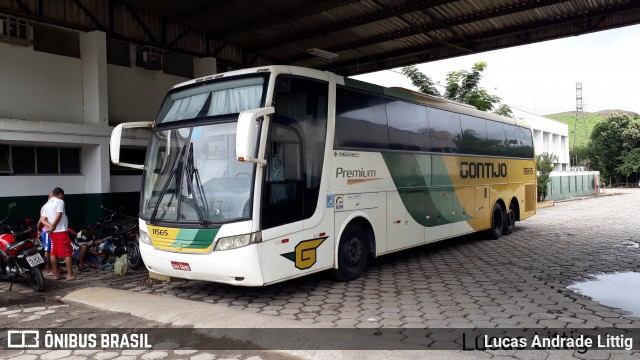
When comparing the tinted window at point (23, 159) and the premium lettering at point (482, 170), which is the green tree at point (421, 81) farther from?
the tinted window at point (23, 159)

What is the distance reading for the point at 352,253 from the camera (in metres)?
7.59

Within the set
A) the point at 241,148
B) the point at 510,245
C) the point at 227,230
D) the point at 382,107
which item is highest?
the point at 382,107

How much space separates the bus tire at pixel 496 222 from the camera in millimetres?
12305

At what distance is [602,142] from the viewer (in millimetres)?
49781

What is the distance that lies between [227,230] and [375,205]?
287cm

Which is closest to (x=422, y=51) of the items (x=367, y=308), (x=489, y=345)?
(x=367, y=308)

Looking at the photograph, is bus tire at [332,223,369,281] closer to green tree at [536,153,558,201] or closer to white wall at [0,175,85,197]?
Answer: white wall at [0,175,85,197]

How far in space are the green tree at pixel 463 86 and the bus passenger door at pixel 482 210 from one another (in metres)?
8.67

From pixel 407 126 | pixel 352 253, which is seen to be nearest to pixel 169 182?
pixel 352 253

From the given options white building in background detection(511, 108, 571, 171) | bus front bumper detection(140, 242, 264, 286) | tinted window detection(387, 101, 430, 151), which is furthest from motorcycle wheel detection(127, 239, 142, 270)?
white building in background detection(511, 108, 571, 171)

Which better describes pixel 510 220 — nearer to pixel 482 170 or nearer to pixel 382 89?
pixel 482 170

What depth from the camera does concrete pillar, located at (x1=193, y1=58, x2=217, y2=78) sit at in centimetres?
1447

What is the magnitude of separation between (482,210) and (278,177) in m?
7.04

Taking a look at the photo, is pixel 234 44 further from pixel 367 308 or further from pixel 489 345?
pixel 489 345
